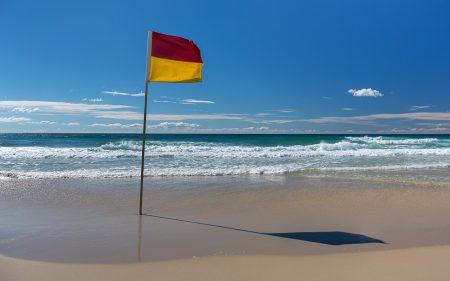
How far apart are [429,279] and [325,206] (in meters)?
4.25

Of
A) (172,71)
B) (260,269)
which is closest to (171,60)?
(172,71)

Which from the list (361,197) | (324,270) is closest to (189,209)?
(324,270)

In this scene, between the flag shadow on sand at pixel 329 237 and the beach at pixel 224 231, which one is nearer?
the beach at pixel 224 231

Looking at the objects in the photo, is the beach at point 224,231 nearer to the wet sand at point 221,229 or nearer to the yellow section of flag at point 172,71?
the wet sand at point 221,229

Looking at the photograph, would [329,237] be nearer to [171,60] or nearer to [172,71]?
[172,71]

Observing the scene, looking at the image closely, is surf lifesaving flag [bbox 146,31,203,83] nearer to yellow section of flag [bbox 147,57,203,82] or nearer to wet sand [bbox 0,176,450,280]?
yellow section of flag [bbox 147,57,203,82]

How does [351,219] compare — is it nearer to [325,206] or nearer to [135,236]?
[325,206]

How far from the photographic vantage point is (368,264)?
14.7 ft

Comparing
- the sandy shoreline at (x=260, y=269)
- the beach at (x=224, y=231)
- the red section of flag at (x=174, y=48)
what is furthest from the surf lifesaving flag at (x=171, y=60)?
the sandy shoreline at (x=260, y=269)

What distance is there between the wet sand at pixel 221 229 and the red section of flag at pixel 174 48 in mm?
3160

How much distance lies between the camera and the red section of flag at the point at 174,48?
22.2 ft

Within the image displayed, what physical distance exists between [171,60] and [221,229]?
332 centimetres

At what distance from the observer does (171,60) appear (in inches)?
269

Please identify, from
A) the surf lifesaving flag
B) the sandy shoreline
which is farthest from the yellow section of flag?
the sandy shoreline
